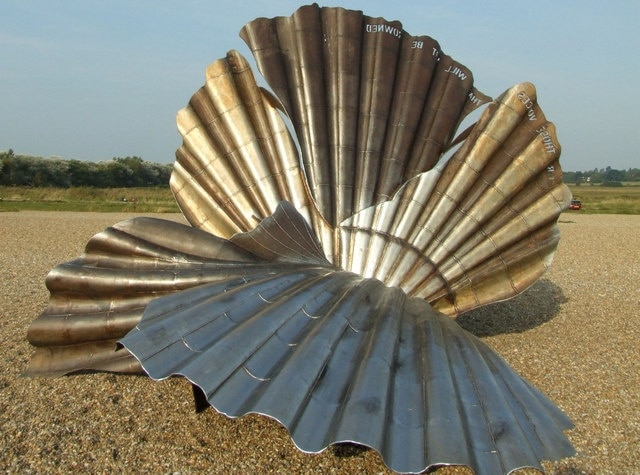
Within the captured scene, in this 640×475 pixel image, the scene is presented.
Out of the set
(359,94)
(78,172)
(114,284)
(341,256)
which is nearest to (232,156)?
(359,94)

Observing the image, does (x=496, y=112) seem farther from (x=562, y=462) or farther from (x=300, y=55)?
(x=562, y=462)

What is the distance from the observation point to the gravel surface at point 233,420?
3883mm

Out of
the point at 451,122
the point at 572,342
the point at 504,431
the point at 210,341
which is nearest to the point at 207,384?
the point at 210,341

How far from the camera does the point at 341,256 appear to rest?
5527mm

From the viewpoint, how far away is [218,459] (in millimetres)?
3887

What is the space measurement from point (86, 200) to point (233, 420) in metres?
32.0

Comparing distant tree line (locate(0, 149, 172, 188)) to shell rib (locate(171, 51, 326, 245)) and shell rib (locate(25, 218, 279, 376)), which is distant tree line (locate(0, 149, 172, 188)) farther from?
shell rib (locate(25, 218, 279, 376))

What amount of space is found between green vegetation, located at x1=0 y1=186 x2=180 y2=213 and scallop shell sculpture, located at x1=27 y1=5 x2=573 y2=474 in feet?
67.7

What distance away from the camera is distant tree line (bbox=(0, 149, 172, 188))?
41531mm

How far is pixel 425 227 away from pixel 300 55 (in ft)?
7.68

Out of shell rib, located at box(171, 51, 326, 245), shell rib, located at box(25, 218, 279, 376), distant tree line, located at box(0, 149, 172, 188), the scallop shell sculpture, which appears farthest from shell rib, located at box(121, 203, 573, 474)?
distant tree line, located at box(0, 149, 172, 188)

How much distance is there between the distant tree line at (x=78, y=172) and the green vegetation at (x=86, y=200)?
221 inches

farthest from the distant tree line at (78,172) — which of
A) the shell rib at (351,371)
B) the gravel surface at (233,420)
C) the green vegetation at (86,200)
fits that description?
the shell rib at (351,371)

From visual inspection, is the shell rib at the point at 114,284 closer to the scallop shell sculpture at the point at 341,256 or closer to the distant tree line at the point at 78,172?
the scallop shell sculpture at the point at 341,256
